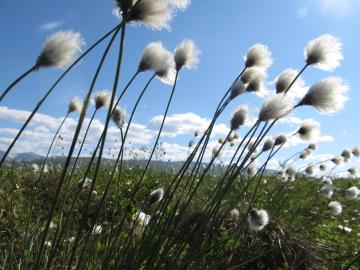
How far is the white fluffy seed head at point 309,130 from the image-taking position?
3562 mm

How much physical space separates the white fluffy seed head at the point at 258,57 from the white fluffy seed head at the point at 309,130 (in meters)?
0.82

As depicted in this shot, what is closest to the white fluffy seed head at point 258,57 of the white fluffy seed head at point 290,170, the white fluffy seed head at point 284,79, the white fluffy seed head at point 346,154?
the white fluffy seed head at point 284,79

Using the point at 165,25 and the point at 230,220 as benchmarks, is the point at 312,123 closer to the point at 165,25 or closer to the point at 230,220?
the point at 230,220

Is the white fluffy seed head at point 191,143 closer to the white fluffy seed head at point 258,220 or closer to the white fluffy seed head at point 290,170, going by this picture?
the white fluffy seed head at point 290,170

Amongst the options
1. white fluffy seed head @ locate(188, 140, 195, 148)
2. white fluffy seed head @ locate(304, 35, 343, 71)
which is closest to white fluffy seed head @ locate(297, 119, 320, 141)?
white fluffy seed head @ locate(304, 35, 343, 71)

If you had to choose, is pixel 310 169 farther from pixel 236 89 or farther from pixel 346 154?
pixel 236 89

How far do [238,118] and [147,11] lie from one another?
1.30 meters

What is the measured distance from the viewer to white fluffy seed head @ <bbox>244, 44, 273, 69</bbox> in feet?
9.66

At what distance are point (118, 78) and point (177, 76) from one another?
1237mm

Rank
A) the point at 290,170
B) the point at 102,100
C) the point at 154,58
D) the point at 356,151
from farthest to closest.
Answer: the point at 356,151
the point at 290,170
the point at 102,100
the point at 154,58

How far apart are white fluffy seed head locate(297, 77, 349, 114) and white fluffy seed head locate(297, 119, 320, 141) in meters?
0.81

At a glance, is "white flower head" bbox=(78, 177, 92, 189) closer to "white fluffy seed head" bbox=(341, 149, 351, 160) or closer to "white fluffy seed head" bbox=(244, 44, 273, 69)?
"white fluffy seed head" bbox=(244, 44, 273, 69)

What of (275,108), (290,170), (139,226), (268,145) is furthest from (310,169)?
(275,108)

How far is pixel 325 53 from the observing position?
2.92m
